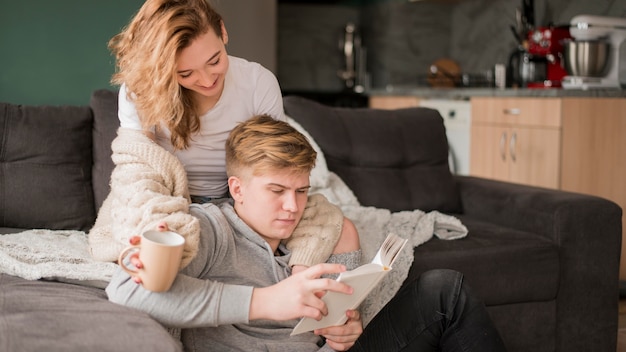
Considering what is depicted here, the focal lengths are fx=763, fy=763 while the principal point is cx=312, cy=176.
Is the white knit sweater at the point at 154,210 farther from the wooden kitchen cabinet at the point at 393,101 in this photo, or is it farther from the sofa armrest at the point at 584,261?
the wooden kitchen cabinet at the point at 393,101

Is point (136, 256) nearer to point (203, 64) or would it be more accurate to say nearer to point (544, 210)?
point (203, 64)

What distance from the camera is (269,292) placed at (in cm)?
141

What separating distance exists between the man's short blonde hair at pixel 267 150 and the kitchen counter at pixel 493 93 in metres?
2.39

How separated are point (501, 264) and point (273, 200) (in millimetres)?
1100

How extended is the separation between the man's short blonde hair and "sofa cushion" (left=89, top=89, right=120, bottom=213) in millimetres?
918

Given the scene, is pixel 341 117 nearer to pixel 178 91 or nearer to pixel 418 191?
pixel 418 191

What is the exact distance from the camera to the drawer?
3.80 metres

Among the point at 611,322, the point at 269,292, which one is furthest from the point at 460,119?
the point at 269,292

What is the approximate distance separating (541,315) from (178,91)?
1467 mm

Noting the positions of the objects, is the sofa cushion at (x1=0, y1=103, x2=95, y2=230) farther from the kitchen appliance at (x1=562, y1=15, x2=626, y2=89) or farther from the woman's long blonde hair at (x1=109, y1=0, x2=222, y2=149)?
the kitchen appliance at (x1=562, y1=15, x2=626, y2=89)

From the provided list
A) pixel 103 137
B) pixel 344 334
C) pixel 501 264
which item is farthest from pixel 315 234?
pixel 103 137

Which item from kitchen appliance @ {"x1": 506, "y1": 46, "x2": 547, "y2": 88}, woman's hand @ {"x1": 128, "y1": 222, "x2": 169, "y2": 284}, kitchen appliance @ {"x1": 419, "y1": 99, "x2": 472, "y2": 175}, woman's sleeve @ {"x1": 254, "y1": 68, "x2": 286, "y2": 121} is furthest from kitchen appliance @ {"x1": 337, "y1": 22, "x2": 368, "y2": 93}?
woman's hand @ {"x1": 128, "y1": 222, "x2": 169, "y2": 284}

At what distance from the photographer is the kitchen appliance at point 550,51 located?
13.9ft

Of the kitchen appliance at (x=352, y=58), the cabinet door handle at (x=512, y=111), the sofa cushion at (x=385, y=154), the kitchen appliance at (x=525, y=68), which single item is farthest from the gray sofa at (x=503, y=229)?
the kitchen appliance at (x=352, y=58)
